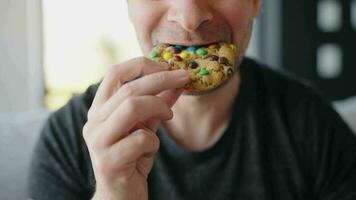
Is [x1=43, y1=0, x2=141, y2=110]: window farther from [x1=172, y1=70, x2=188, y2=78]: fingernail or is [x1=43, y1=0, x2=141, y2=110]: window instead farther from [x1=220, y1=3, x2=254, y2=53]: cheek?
[x1=172, y1=70, x2=188, y2=78]: fingernail

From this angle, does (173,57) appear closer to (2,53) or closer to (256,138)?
(256,138)

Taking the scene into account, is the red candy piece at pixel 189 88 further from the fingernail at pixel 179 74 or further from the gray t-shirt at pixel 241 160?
the gray t-shirt at pixel 241 160

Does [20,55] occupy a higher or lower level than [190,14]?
lower

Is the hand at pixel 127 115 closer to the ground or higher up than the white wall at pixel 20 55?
higher up

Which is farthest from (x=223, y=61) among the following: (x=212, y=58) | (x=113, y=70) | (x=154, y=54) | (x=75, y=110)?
(x=75, y=110)

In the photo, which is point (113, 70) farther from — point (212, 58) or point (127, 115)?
point (212, 58)

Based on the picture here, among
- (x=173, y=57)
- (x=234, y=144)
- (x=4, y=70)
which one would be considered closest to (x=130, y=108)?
(x=173, y=57)

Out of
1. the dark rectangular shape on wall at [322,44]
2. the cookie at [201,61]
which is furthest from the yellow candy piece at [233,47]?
the dark rectangular shape on wall at [322,44]
